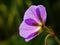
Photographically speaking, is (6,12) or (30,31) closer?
(30,31)

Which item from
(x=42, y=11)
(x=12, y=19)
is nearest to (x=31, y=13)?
(x=42, y=11)

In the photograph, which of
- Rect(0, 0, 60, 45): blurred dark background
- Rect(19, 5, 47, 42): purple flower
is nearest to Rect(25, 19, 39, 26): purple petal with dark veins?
Rect(19, 5, 47, 42): purple flower

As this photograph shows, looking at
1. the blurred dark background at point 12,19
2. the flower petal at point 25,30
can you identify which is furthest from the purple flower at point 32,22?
the blurred dark background at point 12,19

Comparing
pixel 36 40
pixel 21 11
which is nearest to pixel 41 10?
pixel 36 40

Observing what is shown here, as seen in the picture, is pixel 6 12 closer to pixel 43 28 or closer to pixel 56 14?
pixel 56 14

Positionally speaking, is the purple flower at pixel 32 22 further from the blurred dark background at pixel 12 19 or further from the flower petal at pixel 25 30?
the blurred dark background at pixel 12 19

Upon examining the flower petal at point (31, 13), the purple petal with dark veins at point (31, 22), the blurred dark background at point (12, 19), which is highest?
the flower petal at point (31, 13)

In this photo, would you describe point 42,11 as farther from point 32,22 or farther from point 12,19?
point 12,19

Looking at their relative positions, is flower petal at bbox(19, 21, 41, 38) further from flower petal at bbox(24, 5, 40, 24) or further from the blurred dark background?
the blurred dark background
